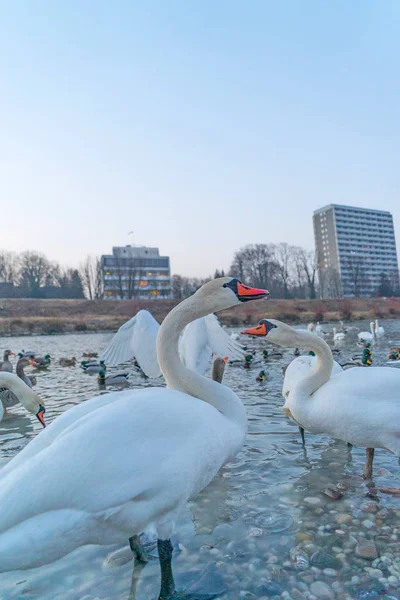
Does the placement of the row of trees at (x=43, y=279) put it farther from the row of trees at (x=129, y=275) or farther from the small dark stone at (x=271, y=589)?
the small dark stone at (x=271, y=589)

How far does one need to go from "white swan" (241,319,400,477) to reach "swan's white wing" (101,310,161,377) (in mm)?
3931

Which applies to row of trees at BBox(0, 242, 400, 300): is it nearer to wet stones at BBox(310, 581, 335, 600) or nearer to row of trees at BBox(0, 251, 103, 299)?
row of trees at BBox(0, 251, 103, 299)

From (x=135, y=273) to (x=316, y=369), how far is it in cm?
9000

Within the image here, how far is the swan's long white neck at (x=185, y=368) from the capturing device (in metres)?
3.14

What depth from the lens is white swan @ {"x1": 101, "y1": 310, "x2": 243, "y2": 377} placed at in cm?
775

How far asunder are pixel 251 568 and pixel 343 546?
2.33 ft

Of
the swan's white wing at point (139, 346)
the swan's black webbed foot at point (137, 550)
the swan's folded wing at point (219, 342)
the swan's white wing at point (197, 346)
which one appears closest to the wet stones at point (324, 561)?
the swan's black webbed foot at point (137, 550)

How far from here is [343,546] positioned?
117 inches

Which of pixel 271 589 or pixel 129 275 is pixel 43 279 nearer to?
pixel 129 275

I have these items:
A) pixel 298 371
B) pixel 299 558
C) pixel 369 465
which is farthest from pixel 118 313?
pixel 299 558

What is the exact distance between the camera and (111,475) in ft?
7.34

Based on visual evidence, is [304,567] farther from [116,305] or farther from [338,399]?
[116,305]

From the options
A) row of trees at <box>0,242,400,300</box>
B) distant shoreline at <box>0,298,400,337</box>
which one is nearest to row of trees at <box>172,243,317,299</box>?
row of trees at <box>0,242,400,300</box>

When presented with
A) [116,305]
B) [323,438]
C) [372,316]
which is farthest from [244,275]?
[323,438]
